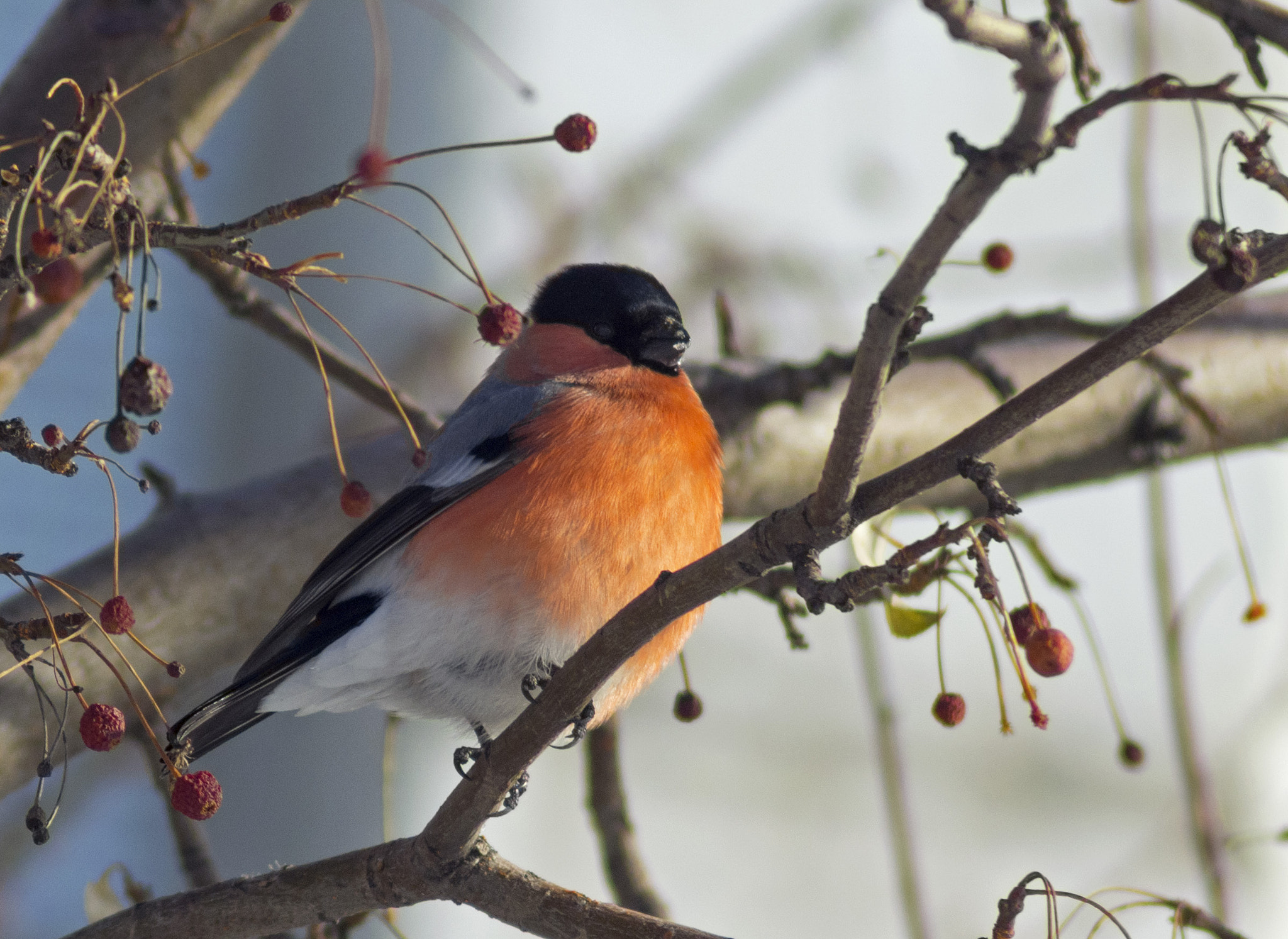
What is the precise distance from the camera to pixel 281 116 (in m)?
3.29

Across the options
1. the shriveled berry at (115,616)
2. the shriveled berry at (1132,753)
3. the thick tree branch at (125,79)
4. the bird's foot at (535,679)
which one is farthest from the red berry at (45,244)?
the shriveled berry at (1132,753)

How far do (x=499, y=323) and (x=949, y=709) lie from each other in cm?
61

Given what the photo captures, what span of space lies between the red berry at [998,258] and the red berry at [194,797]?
1075 millimetres

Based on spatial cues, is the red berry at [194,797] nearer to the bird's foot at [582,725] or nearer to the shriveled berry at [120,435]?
the shriveled berry at [120,435]

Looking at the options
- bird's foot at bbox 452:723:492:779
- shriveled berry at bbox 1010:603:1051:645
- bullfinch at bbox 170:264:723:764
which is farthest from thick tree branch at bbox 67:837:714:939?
shriveled berry at bbox 1010:603:1051:645

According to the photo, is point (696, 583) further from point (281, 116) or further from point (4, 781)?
point (281, 116)

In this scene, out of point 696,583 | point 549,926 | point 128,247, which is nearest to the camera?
point 128,247

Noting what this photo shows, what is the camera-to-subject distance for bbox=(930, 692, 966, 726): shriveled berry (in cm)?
123

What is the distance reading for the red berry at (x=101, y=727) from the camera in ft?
3.49

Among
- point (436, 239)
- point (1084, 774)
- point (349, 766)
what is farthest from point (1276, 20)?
point (1084, 774)

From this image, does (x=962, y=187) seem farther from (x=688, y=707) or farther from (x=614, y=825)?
(x=614, y=825)

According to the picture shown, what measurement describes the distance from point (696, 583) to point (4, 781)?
0.98 m

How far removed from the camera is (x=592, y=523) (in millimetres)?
1587

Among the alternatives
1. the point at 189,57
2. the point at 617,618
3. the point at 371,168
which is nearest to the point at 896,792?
the point at 617,618
